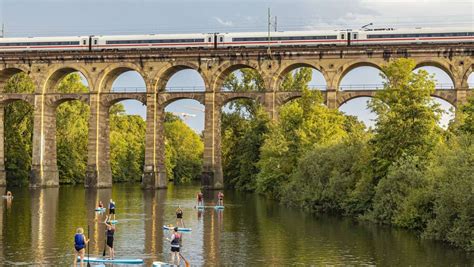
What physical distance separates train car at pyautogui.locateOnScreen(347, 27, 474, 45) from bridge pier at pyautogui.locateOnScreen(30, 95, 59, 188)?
35784mm

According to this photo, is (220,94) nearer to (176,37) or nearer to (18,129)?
(176,37)

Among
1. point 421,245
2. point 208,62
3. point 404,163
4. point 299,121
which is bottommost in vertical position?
point 421,245

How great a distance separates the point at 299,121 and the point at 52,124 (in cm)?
3263

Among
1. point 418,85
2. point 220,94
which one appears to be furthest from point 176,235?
point 220,94

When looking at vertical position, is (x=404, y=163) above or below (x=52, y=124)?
below

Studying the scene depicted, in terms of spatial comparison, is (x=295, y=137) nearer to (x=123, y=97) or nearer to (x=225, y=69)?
(x=225, y=69)

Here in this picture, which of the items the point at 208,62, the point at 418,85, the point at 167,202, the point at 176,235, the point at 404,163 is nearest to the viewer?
the point at 176,235

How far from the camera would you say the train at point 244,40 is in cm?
7588

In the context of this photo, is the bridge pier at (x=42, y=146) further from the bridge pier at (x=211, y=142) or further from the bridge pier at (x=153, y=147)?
the bridge pier at (x=211, y=142)

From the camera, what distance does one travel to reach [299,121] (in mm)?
67250

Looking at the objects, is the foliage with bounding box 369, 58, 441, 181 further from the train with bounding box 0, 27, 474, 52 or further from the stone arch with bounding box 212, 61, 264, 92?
the stone arch with bounding box 212, 61, 264, 92

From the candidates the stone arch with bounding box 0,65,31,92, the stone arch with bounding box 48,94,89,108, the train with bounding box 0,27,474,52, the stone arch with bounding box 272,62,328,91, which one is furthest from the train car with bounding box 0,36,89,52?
the stone arch with bounding box 272,62,328,91

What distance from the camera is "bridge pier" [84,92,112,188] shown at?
8144cm

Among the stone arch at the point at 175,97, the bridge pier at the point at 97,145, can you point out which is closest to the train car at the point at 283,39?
the stone arch at the point at 175,97
